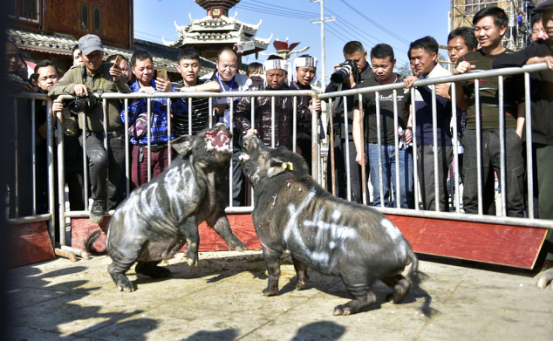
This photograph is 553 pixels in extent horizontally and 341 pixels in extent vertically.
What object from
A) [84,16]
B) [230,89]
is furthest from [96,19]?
[230,89]

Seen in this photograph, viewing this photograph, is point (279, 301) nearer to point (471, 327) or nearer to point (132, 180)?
point (471, 327)

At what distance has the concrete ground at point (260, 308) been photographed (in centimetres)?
306

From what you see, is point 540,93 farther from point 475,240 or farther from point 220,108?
point 220,108

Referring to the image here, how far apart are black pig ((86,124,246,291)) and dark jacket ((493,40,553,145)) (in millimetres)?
2510

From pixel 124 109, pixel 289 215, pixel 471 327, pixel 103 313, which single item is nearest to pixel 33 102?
pixel 124 109

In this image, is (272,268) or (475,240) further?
(475,240)

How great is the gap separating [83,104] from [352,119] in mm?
2860

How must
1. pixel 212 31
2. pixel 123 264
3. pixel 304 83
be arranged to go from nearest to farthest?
pixel 123 264 → pixel 304 83 → pixel 212 31

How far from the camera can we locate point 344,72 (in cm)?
575

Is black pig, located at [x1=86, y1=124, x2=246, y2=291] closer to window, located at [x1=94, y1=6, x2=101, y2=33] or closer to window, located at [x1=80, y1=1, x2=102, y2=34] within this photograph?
window, located at [x1=80, y1=1, x2=102, y2=34]

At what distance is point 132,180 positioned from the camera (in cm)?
573

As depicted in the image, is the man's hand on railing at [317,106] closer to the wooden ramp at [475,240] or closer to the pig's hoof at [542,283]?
the wooden ramp at [475,240]

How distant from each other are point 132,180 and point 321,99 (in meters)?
2.28

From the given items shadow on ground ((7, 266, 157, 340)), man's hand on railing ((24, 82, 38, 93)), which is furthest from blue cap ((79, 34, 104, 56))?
shadow on ground ((7, 266, 157, 340))
